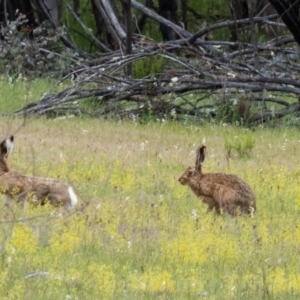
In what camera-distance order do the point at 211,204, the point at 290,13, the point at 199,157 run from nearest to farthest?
1. the point at 211,204
2. the point at 199,157
3. the point at 290,13

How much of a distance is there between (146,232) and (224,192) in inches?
41.8

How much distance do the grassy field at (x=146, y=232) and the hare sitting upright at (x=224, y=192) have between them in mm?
123

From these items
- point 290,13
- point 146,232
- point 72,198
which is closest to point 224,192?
point 146,232

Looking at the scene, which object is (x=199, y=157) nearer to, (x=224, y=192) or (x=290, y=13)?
(x=224, y=192)

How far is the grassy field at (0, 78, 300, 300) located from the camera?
676cm

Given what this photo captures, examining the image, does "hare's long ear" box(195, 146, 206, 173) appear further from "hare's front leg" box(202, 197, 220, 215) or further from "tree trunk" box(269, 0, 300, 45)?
"tree trunk" box(269, 0, 300, 45)

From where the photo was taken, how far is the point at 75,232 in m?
→ 7.90

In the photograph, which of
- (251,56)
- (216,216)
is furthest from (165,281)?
(251,56)

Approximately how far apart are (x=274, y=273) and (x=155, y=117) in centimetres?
768

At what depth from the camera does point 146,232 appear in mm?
8188

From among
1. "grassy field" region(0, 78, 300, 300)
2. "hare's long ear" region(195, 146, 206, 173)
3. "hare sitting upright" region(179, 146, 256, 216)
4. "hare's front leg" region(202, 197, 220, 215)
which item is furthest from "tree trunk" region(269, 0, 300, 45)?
"hare's front leg" region(202, 197, 220, 215)

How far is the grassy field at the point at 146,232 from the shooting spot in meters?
6.76

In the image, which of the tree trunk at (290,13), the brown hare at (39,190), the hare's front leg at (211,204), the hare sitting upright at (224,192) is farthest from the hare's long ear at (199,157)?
the tree trunk at (290,13)

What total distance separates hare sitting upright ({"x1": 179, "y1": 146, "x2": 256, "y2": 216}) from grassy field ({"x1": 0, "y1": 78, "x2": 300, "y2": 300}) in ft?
0.40
